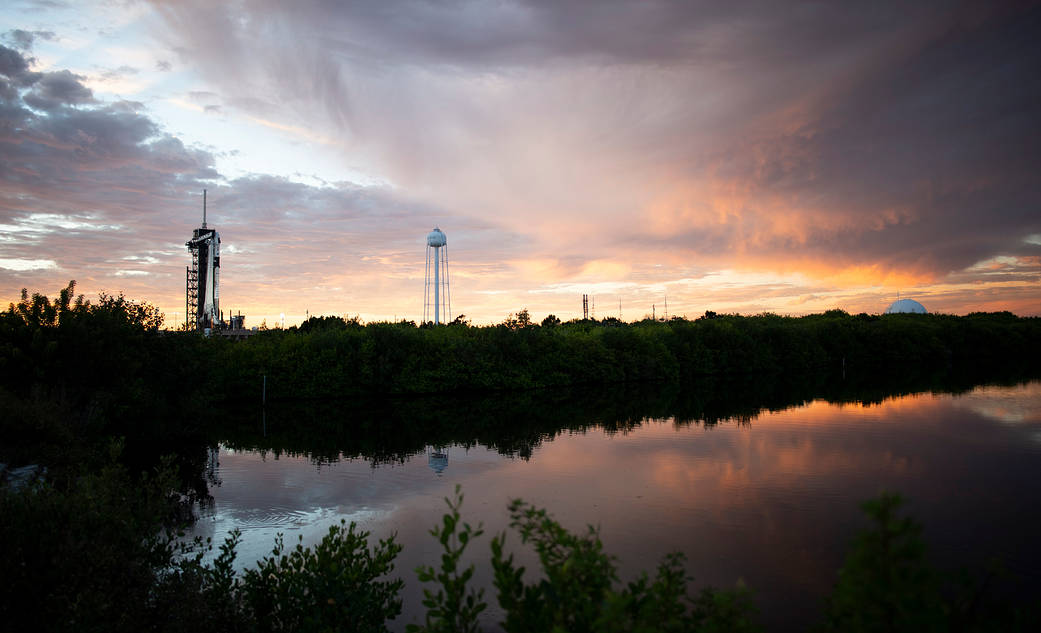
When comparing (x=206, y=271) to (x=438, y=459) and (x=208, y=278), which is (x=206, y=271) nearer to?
(x=208, y=278)

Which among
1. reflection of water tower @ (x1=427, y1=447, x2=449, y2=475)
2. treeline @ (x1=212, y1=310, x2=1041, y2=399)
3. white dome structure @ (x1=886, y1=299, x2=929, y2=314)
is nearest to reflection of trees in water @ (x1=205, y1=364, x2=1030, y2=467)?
reflection of water tower @ (x1=427, y1=447, x2=449, y2=475)

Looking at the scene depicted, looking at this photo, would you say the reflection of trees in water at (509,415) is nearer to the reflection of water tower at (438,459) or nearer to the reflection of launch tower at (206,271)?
the reflection of water tower at (438,459)

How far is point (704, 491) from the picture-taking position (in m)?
15.7

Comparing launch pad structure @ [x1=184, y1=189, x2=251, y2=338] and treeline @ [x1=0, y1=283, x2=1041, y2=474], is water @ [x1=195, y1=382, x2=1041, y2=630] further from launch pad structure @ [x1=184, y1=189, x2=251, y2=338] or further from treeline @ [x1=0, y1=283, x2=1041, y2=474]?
launch pad structure @ [x1=184, y1=189, x2=251, y2=338]

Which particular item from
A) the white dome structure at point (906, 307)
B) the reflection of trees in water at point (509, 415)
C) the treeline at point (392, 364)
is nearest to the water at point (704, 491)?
the reflection of trees in water at point (509, 415)

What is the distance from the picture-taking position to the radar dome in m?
59.4

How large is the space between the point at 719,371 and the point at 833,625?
193 feet

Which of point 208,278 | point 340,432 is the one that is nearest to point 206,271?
point 208,278

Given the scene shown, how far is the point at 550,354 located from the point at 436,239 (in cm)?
1873

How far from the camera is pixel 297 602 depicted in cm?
618

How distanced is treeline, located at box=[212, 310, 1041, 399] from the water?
12.8 m

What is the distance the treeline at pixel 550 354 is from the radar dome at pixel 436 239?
9.84 meters

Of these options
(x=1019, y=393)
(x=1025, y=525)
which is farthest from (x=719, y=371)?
(x=1025, y=525)

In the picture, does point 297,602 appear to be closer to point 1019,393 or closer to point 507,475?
point 507,475
